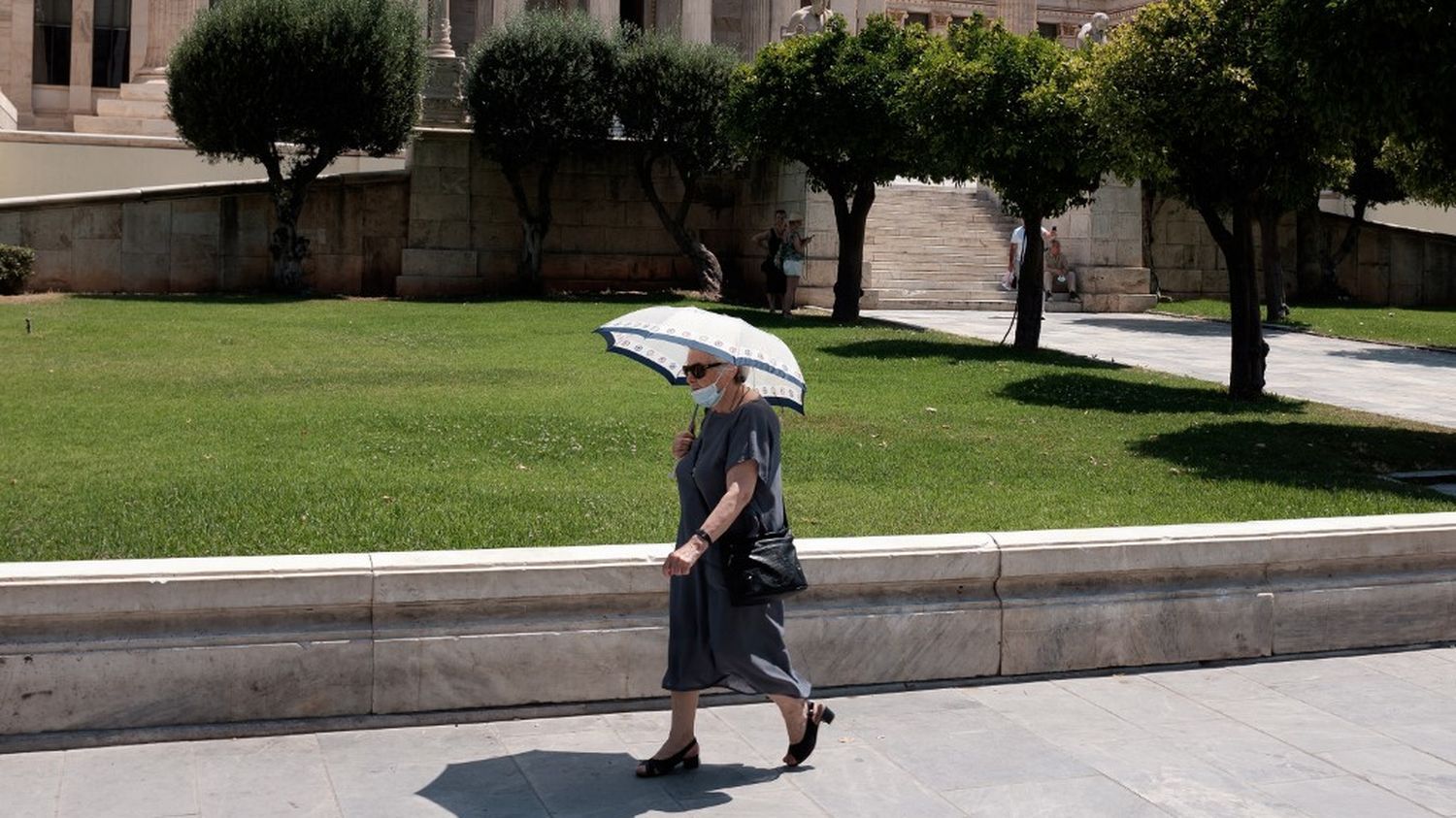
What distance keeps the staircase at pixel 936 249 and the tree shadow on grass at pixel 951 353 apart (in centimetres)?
769

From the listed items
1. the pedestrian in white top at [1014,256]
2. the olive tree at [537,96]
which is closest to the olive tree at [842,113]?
the pedestrian in white top at [1014,256]

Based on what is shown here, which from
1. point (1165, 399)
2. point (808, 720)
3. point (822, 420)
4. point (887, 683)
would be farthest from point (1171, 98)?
point (808, 720)

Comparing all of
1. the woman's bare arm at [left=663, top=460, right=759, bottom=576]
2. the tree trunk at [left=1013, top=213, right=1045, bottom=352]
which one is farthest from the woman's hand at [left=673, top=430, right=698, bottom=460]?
the tree trunk at [left=1013, top=213, right=1045, bottom=352]

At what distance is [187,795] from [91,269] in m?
23.8

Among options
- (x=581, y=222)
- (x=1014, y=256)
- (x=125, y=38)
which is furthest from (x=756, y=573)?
(x=125, y=38)

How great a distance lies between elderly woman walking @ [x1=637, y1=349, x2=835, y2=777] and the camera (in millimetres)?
6301

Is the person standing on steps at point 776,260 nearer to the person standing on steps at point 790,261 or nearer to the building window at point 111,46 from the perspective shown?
the person standing on steps at point 790,261

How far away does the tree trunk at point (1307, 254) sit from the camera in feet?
109

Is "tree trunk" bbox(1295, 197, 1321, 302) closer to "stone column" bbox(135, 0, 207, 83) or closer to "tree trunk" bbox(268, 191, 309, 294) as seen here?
"tree trunk" bbox(268, 191, 309, 294)

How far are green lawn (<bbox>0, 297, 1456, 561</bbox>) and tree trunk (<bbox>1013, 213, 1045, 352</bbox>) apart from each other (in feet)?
2.35

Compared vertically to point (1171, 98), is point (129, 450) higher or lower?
lower

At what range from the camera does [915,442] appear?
13.1m

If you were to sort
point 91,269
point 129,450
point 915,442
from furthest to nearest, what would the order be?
point 91,269 < point 915,442 < point 129,450

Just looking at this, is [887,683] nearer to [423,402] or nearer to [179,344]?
[423,402]
